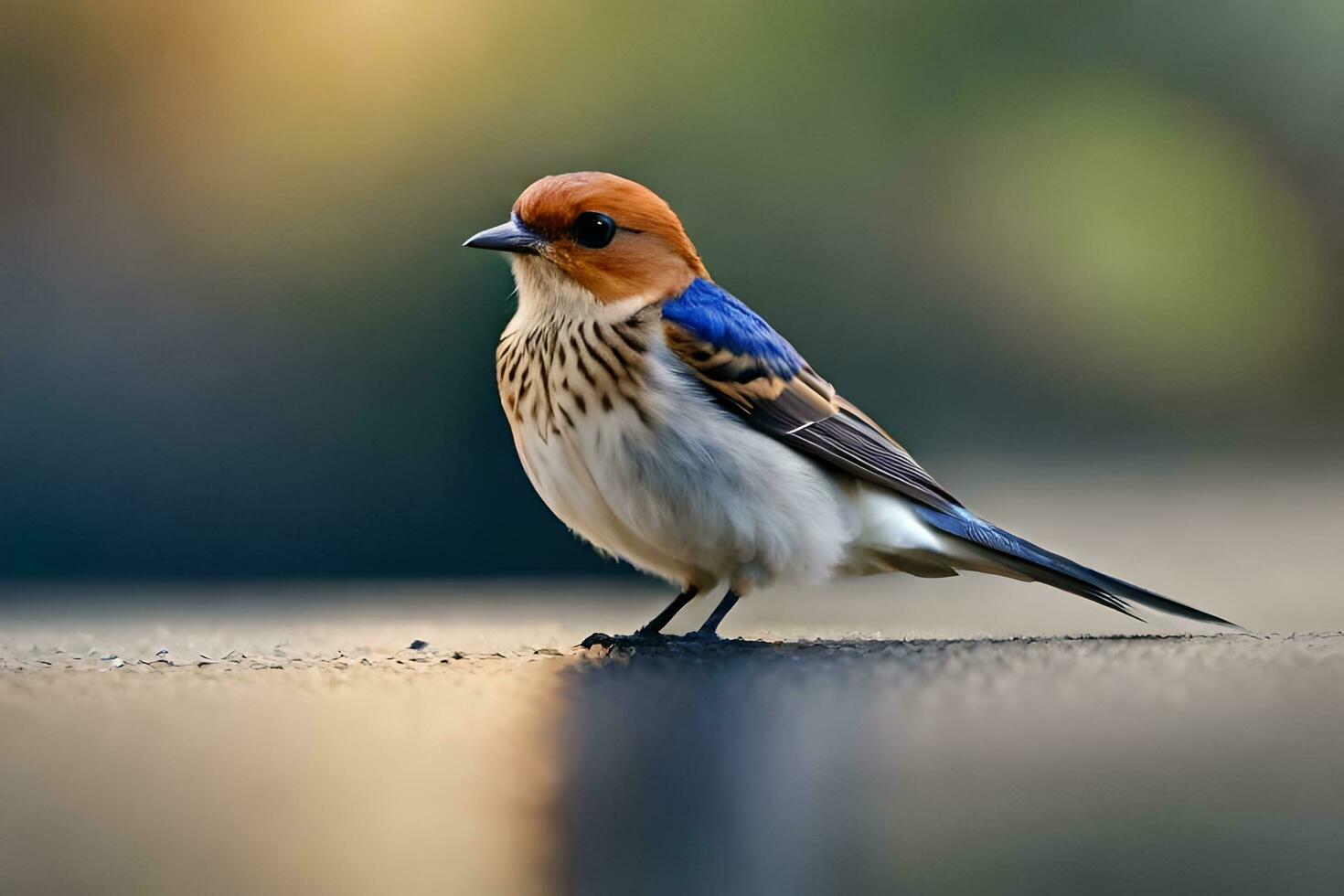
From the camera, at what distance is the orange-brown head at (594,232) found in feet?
8.74

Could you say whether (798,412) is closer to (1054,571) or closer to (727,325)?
(727,325)

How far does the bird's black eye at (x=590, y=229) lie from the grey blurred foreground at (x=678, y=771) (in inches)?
41.2

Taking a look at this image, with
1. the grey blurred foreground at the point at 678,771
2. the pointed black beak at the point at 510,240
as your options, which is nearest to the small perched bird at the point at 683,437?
the pointed black beak at the point at 510,240

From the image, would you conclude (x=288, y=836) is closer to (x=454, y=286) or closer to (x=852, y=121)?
(x=454, y=286)

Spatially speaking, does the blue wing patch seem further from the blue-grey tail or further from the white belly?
the blue-grey tail

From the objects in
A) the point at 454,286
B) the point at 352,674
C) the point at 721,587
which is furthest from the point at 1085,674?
the point at 454,286

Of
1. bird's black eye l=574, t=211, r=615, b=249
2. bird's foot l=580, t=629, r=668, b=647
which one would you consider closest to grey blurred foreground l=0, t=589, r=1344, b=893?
bird's foot l=580, t=629, r=668, b=647

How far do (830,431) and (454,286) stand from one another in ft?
11.3

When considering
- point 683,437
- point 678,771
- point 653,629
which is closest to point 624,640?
point 653,629

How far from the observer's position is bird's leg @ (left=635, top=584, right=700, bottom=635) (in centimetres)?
265

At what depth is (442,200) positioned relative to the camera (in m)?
6.19

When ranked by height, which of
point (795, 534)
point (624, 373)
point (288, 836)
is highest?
point (624, 373)

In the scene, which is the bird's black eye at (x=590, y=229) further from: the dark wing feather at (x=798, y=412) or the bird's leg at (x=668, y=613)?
the bird's leg at (x=668, y=613)

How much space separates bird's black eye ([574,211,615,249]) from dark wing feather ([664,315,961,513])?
20 centimetres
